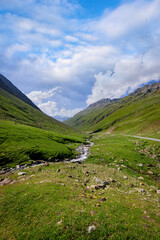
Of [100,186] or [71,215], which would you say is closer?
[71,215]

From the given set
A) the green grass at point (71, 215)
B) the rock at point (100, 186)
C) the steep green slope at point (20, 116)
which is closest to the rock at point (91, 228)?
the green grass at point (71, 215)

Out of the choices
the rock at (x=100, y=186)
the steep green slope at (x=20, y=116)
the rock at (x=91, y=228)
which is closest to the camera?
the rock at (x=91, y=228)

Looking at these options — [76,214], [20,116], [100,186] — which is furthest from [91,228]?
[20,116]

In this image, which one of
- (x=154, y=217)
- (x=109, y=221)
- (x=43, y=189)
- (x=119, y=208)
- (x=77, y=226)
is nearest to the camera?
(x=77, y=226)

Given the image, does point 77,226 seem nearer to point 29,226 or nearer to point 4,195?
point 29,226

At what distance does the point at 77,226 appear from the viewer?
918cm

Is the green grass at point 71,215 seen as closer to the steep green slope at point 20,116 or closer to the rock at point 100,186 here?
the rock at point 100,186

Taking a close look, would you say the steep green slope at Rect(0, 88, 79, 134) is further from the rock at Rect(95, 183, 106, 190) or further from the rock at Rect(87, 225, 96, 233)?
the rock at Rect(87, 225, 96, 233)

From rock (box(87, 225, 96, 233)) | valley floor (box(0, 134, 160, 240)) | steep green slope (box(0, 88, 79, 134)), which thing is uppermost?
steep green slope (box(0, 88, 79, 134))

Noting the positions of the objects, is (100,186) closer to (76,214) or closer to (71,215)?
(76,214)

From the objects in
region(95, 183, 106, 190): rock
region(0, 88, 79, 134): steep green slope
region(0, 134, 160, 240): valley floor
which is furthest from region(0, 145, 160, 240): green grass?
region(0, 88, 79, 134): steep green slope

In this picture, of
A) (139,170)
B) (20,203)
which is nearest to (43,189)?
(20,203)

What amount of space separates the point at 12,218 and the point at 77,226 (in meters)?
6.19

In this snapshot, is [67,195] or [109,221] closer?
[109,221]
